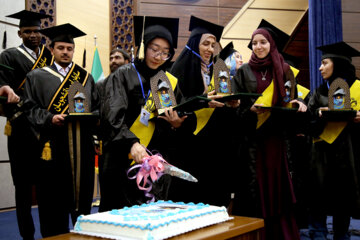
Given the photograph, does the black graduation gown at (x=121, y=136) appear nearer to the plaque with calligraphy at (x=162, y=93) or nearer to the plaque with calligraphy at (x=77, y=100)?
the plaque with calligraphy at (x=162, y=93)

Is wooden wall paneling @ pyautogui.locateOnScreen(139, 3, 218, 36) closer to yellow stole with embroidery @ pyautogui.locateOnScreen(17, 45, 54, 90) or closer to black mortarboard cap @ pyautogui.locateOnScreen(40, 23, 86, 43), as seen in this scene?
yellow stole with embroidery @ pyautogui.locateOnScreen(17, 45, 54, 90)

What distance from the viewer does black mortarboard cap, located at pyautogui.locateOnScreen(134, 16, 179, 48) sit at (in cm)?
272

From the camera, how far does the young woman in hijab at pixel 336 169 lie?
347 centimetres

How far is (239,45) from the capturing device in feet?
25.4

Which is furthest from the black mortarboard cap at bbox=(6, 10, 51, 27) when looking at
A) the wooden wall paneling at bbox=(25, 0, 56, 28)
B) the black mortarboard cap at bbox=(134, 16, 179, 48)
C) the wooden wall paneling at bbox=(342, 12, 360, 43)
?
the wooden wall paneling at bbox=(342, 12, 360, 43)

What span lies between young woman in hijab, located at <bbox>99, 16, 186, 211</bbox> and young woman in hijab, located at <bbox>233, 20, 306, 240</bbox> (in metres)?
0.69

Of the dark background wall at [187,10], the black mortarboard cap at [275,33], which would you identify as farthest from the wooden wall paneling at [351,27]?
the black mortarboard cap at [275,33]

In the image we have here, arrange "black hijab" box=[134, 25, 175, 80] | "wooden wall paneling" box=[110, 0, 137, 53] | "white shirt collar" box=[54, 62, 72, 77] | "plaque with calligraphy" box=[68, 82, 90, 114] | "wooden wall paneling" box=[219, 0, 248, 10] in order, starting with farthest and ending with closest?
"wooden wall paneling" box=[219, 0, 248, 10] → "wooden wall paneling" box=[110, 0, 137, 53] → "white shirt collar" box=[54, 62, 72, 77] → "plaque with calligraphy" box=[68, 82, 90, 114] → "black hijab" box=[134, 25, 175, 80]

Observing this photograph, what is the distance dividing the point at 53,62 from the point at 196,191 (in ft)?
5.82

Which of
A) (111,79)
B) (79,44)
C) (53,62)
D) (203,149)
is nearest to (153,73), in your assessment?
(111,79)

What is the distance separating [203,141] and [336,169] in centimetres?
132

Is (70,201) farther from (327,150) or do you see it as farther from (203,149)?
(327,150)

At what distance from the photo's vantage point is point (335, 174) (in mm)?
3531

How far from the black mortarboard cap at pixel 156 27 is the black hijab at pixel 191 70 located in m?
0.36
